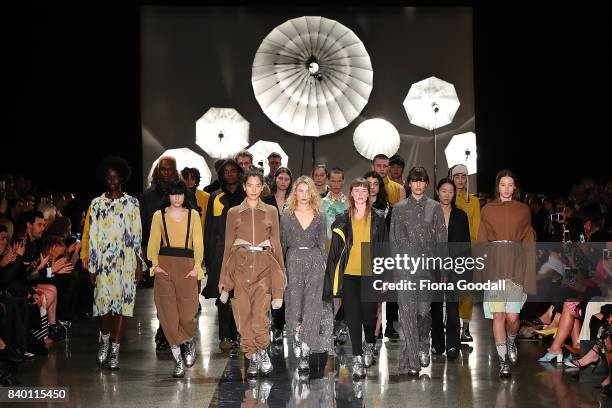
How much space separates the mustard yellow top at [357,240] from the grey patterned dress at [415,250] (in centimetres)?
22

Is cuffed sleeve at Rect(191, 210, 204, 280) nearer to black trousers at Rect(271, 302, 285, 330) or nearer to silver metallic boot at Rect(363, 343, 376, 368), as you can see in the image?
silver metallic boot at Rect(363, 343, 376, 368)

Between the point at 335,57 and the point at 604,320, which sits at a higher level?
the point at 335,57

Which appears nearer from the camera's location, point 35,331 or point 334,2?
point 35,331

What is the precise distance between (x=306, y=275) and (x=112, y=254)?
1379 mm

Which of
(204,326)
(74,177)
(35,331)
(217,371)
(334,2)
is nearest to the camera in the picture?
(217,371)

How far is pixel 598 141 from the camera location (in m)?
12.6

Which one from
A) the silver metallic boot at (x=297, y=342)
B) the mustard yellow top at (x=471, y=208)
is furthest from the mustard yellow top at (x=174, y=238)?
the mustard yellow top at (x=471, y=208)

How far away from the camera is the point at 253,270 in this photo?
670 centimetres

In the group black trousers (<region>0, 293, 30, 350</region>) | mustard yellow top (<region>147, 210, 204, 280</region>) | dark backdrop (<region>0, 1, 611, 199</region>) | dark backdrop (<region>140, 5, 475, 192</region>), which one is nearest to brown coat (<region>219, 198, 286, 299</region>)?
mustard yellow top (<region>147, 210, 204, 280</region>)

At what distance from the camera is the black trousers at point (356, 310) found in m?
6.67

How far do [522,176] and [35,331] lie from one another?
24.5 ft

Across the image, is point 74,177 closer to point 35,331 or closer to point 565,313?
point 35,331

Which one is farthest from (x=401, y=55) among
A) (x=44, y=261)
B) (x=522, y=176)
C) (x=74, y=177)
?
(x=44, y=261)

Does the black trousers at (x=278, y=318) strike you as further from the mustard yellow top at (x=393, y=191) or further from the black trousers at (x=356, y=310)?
the black trousers at (x=356, y=310)
